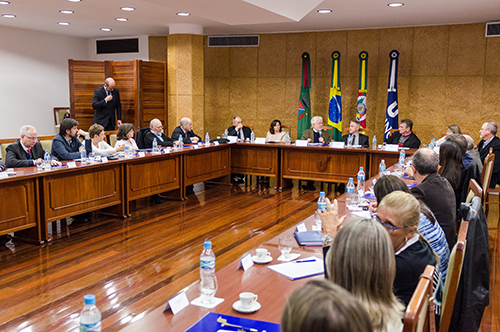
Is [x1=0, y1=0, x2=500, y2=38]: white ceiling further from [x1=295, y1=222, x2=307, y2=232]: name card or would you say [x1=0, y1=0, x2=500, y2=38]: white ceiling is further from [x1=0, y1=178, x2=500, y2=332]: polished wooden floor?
[x1=295, y1=222, x2=307, y2=232]: name card

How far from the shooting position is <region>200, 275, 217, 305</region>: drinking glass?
1.89 metres

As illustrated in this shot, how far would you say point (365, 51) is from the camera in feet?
30.2

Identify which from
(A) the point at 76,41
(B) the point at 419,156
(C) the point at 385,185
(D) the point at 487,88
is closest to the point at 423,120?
(D) the point at 487,88

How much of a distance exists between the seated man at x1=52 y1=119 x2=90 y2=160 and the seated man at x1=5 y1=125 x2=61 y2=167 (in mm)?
273

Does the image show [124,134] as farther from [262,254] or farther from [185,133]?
[262,254]

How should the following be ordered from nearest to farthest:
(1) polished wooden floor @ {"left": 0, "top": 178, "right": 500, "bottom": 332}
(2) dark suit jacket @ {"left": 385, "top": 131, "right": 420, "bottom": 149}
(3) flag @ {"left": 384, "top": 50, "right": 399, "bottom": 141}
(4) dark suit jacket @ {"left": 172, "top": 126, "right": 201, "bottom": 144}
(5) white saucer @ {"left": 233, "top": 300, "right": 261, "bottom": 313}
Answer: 1. (5) white saucer @ {"left": 233, "top": 300, "right": 261, "bottom": 313}
2. (1) polished wooden floor @ {"left": 0, "top": 178, "right": 500, "bottom": 332}
3. (2) dark suit jacket @ {"left": 385, "top": 131, "right": 420, "bottom": 149}
4. (4) dark suit jacket @ {"left": 172, "top": 126, "right": 201, "bottom": 144}
5. (3) flag @ {"left": 384, "top": 50, "right": 399, "bottom": 141}

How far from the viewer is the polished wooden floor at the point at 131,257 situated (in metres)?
3.17

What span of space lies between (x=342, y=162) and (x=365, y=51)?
3.35 metres

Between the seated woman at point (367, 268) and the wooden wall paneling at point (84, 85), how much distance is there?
30.1 ft

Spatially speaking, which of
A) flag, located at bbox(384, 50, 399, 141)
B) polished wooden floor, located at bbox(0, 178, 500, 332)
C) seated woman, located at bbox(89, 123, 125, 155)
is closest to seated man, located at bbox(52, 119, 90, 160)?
seated woman, located at bbox(89, 123, 125, 155)

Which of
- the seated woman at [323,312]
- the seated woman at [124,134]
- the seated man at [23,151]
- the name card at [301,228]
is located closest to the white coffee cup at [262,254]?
the name card at [301,228]

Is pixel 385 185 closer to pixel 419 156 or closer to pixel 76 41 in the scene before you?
pixel 419 156

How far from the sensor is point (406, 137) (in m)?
7.25

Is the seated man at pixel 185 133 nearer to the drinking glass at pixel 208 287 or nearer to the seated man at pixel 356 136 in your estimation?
the seated man at pixel 356 136
